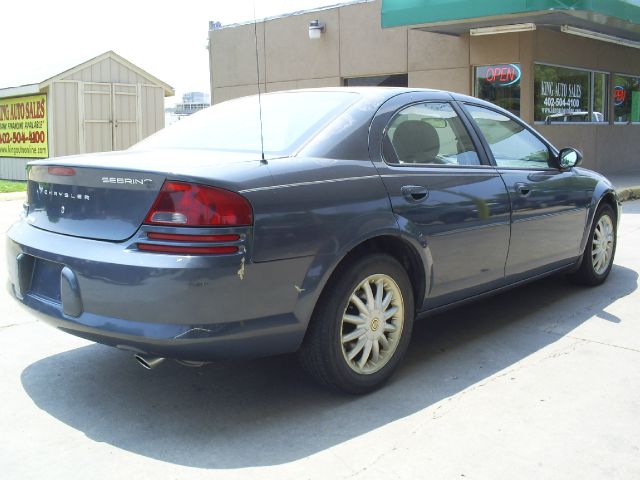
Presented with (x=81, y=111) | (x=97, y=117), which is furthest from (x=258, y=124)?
(x=97, y=117)

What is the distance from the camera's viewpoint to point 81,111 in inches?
733

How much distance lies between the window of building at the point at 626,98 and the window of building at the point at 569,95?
43 centimetres

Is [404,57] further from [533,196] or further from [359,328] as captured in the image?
[359,328]

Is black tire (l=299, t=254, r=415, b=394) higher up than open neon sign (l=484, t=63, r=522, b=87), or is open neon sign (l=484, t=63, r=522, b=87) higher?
open neon sign (l=484, t=63, r=522, b=87)

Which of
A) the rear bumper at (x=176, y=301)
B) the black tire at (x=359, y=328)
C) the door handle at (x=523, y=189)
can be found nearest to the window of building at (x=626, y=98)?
the door handle at (x=523, y=189)

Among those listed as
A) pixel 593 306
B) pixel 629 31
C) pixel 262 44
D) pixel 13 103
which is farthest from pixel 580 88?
pixel 13 103

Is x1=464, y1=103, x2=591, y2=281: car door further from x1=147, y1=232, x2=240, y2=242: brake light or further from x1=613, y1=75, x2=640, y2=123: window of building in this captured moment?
x1=613, y1=75, x2=640, y2=123: window of building

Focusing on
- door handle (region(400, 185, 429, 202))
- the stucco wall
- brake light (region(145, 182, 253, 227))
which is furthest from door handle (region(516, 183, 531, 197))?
the stucco wall

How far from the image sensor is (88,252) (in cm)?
323

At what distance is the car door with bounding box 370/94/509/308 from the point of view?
3.88 meters

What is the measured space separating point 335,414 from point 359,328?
0.44 meters

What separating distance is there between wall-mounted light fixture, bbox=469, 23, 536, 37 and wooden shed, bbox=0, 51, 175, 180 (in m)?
9.52

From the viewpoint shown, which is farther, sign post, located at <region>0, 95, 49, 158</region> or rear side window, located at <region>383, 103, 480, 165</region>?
sign post, located at <region>0, 95, 49, 158</region>

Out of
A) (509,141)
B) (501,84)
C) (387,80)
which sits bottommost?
(509,141)
